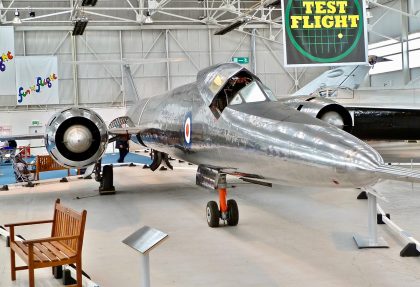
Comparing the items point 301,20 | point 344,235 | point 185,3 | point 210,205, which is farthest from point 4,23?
point 344,235

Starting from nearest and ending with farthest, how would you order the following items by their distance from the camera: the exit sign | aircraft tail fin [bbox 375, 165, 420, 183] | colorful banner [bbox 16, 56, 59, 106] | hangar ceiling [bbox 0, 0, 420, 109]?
aircraft tail fin [bbox 375, 165, 420, 183] < colorful banner [bbox 16, 56, 59, 106] < hangar ceiling [bbox 0, 0, 420, 109] < the exit sign

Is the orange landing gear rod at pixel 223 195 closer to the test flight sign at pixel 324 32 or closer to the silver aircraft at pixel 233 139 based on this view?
the silver aircraft at pixel 233 139

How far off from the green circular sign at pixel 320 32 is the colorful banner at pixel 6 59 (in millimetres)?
13179

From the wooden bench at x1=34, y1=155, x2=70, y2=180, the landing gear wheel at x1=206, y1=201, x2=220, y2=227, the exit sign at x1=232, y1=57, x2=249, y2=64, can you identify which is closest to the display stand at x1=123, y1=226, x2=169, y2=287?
the landing gear wheel at x1=206, y1=201, x2=220, y2=227

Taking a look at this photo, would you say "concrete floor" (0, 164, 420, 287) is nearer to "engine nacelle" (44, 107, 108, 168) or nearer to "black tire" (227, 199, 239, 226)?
"black tire" (227, 199, 239, 226)

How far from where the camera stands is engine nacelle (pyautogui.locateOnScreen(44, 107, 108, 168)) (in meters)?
8.51

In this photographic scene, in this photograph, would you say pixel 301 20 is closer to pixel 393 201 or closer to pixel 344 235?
pixel 393 201

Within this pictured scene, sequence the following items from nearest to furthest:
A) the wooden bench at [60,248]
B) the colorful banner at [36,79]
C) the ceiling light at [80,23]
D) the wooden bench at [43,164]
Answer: the wooden bench at [60,248]
the wooden bench at [43,164]
the ceiling light at [80,23]
the colorful banner at [36,79]

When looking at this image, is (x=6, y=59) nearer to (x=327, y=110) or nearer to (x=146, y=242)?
(x=327, y=110)

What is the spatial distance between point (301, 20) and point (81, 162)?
5497 millimetres

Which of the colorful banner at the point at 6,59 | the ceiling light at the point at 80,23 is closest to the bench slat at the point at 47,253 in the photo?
the ceiling light at the point at 80,23

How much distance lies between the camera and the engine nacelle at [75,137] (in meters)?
8.51

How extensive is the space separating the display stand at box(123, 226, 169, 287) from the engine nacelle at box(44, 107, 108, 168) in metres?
5.24

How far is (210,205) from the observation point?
7129 mm
